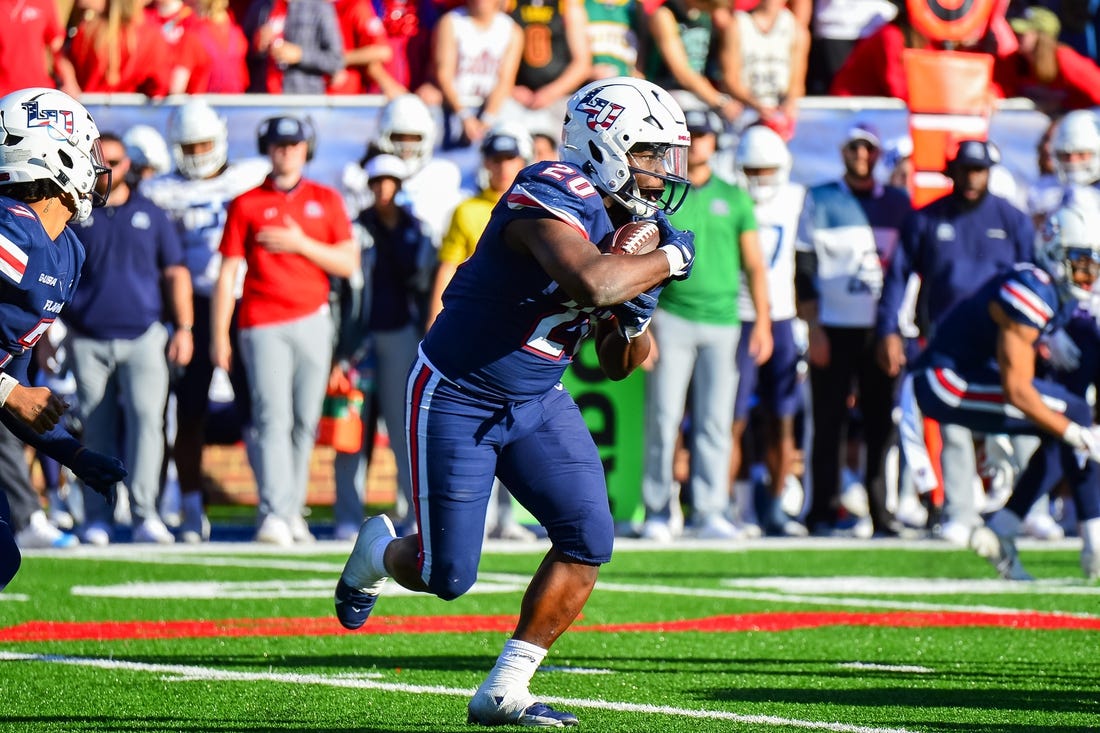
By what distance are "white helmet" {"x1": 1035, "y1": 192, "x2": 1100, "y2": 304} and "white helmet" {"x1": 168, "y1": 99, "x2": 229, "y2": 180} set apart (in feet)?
15.9

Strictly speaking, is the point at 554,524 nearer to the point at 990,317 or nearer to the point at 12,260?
the point at 12,260

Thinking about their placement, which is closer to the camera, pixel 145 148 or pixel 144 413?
pixel 144 413

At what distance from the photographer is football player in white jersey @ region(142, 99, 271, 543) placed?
10812mm

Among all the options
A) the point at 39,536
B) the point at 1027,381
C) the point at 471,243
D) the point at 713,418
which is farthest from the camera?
the point at 713,418

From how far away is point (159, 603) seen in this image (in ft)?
25.1

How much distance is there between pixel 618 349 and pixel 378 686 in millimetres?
1279

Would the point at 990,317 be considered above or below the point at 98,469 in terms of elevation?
below

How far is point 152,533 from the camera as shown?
10.5 meters

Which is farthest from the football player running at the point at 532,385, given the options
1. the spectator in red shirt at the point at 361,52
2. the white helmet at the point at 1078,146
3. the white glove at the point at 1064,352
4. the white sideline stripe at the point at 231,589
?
the spectator in red shirt at the point at 361,52

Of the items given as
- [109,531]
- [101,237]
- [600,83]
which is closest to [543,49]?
[101,237]

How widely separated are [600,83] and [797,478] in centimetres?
826

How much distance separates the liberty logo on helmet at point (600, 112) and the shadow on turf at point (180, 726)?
1665 mm

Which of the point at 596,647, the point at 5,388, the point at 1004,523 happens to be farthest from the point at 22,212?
the point at 1004,523

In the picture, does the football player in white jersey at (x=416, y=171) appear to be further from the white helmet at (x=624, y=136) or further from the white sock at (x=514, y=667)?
the white sock at (x=514, y=667)
